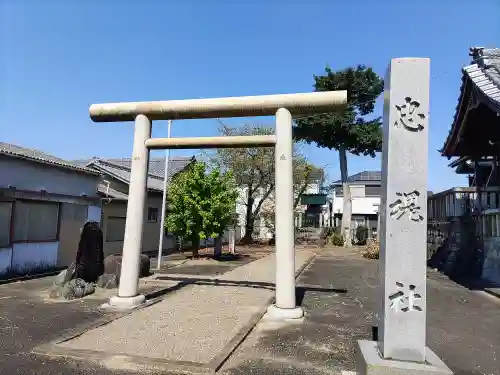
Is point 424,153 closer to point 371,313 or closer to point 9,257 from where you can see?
point 371,313

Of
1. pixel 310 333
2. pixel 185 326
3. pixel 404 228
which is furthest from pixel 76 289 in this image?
pixel 404 228

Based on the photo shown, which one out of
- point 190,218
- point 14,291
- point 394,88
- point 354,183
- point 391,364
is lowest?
point 14,291

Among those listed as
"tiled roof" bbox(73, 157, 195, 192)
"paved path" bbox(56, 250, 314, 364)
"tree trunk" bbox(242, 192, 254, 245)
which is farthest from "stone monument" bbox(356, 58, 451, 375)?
"tree trunk" bbox(242, 192, 254, 245)

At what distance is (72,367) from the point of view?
203 inches

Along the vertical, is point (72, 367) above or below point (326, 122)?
below

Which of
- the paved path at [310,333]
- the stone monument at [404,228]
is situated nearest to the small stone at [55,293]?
the paved path at [310,333]

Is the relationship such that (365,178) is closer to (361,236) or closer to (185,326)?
(361,236)

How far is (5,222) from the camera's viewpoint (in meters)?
12.4

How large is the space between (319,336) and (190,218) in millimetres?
12602

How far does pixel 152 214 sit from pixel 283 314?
1584 cm

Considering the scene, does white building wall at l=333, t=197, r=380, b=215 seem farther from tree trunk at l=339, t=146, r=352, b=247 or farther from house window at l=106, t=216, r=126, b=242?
house window at l=106, t=216, r=126, b=242

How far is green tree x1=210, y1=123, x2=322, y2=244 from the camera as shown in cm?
2772

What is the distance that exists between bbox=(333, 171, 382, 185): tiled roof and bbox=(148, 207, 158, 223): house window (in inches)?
1096

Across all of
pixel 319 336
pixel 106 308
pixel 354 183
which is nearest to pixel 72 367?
pixel 106 308
